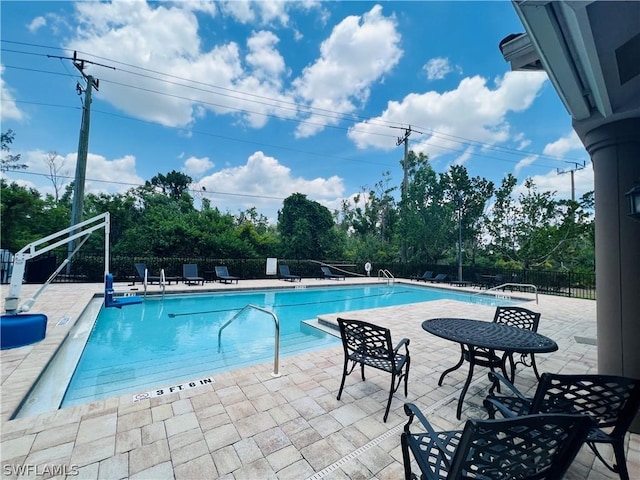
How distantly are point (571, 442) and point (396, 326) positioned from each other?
4.79m

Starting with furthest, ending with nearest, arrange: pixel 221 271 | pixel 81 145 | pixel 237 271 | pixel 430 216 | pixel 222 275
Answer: pixel 430 216 → pixel 237 271 → pixel 221 271 → pixel 222 275 → pixel 81 145

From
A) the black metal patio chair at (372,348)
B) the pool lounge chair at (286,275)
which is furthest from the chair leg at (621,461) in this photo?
the pool lounge chair at (286,275)

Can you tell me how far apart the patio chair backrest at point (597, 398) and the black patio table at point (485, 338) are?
0.55 metres

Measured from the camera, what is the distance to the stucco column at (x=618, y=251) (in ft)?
7.59

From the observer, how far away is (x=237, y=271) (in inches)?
557

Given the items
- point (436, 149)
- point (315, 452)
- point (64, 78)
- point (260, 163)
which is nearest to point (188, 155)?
point (260, 163)

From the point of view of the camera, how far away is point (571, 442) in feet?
3.95

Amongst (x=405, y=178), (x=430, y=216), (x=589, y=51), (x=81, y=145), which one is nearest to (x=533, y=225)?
(x=430, y=216)

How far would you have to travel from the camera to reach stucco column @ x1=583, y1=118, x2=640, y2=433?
2312 mm

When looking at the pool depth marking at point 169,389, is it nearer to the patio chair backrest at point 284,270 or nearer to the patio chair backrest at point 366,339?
the patio chair backrest at point 366,339

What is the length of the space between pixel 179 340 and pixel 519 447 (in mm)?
5888

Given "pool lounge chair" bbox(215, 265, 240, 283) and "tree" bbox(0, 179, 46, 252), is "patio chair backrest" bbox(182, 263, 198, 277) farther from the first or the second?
"tree" bbox(0, 179, 46, 252)

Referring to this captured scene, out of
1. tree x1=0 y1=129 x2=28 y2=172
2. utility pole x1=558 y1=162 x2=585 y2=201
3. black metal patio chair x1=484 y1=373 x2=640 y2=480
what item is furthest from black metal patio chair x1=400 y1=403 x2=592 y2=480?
utility pole x1=558 y1=162 x2=585 y2=201

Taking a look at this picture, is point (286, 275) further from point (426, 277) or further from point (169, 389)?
point (169, 389)
